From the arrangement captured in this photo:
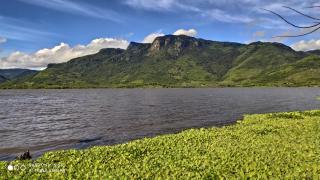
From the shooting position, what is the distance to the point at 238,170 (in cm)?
2397

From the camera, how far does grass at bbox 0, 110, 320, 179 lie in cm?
2316

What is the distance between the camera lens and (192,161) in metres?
27.2

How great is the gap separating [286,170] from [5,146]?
1655 inches

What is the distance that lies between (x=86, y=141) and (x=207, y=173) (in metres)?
34.2

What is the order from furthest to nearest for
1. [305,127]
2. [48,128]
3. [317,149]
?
[48,128] < [305,127] < [317,149]

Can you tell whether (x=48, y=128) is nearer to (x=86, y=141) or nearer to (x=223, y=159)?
(x=86, y=141)

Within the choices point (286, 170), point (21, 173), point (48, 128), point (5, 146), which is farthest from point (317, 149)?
point (48, 128)

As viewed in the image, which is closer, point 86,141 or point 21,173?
point 21,173

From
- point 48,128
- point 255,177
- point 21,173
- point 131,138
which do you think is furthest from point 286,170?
point 48,128

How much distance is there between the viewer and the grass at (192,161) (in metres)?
23.2

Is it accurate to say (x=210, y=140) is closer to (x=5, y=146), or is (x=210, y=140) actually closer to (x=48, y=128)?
(x=5, y=146)

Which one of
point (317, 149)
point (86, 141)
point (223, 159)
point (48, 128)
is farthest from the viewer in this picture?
point (48, 128)

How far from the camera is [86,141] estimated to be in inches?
2100

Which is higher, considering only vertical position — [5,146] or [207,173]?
[207,173]
